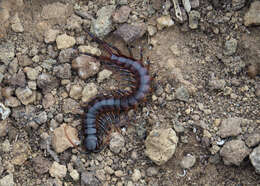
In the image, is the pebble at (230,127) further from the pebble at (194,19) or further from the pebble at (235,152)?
the pebble at (194,19)

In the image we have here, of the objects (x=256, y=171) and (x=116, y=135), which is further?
(x=116, y=135)

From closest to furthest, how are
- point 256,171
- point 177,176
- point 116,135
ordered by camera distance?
point 256,171, point 177,176, point 116,135

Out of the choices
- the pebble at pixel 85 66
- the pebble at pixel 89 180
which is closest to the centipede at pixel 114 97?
the pebble at pixel 85 66

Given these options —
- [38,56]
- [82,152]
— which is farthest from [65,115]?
[38,56]

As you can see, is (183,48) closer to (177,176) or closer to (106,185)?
(177,176)

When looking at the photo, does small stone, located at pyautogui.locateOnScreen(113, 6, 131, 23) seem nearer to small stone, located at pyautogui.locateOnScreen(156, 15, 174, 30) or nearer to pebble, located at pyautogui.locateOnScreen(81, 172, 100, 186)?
small stone, located at pyautogui.locateOnScreen(156, 15, 174, 30)

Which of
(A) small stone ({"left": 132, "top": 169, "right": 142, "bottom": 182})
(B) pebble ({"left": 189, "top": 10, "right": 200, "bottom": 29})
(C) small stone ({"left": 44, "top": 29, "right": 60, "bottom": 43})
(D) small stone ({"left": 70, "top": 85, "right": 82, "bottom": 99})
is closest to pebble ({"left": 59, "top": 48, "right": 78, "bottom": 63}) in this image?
(C) small stone ({"left": 44, "top": 29, "right": 60, "bottom": 43})

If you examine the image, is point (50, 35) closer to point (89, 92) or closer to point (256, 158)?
point (89, 92)
